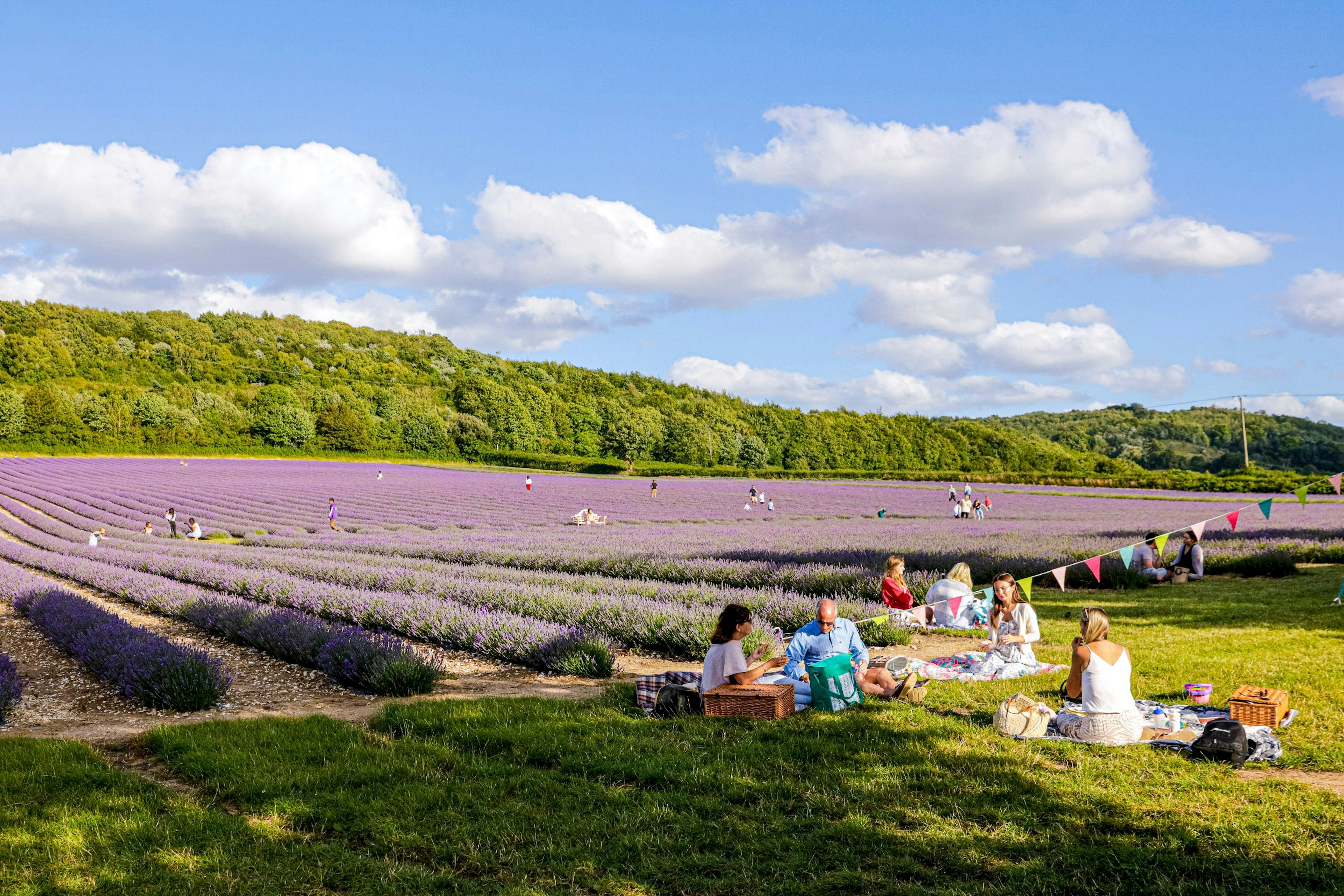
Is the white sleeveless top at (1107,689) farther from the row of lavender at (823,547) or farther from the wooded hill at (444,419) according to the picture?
the wooded hill at (444,419)

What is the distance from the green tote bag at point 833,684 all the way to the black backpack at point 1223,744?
7.68 feet

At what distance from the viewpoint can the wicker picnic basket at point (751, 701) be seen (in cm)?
645

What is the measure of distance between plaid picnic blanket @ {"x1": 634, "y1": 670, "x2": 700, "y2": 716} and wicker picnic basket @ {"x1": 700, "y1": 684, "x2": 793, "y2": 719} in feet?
1.40

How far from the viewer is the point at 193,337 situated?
358ft

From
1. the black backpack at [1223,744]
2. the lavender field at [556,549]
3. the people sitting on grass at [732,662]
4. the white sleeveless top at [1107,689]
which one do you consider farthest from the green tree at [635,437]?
the black backpack at [1223,744]

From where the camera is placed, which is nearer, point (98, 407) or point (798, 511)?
point (798, 511)

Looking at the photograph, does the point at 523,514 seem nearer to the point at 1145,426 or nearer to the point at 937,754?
Answer: the point at 937,754

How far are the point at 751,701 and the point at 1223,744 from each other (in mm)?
3037

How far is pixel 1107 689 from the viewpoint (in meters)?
5.81

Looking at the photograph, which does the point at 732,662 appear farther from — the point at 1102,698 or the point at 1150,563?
the point at 1150,563

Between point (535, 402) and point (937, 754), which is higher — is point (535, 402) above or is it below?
above

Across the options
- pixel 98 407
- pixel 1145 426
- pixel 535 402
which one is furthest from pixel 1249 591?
pixel 535 402

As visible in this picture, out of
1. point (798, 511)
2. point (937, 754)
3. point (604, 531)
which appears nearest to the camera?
point (937, 754)

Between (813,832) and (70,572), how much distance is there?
1747cm
